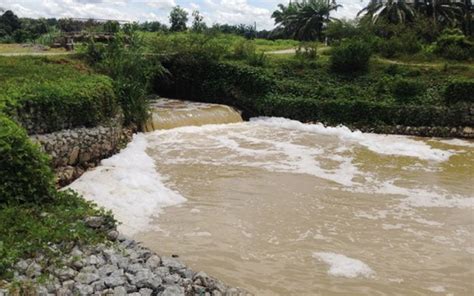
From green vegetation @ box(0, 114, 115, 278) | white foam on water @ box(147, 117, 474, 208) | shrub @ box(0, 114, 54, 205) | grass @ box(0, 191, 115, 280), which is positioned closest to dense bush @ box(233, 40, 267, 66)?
white foam on water @ box(147, 117, 474, 208)

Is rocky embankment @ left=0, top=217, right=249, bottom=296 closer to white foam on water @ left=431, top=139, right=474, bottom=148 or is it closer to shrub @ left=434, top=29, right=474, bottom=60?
white foam on water @ left=431, top=139, right=474, bottom=148

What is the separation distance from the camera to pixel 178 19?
39438 millimetres

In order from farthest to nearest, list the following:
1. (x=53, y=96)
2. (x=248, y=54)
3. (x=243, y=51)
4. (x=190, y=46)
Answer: (x=243, y=51) → (x=248, y=54) → (x=190, y=46) → (x=53, y=96)

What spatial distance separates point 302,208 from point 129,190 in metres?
3.83

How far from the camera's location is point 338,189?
40.1ft

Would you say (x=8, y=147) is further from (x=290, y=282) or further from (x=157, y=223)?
(x=290, y=282)

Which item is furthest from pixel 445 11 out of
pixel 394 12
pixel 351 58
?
pixel 351 58

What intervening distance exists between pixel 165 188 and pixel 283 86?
12.0 metres

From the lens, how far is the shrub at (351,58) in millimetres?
24094

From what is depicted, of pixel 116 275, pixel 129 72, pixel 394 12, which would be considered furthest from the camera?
pixel 394 12

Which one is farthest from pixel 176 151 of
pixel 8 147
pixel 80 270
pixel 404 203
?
pixel 80 270

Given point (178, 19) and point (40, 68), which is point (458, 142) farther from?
point (178, 19)

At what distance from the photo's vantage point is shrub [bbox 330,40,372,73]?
79.0 feet

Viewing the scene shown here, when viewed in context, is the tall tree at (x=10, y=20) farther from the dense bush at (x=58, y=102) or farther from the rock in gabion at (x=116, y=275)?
the rock in gabion at (x=116, y=275)
